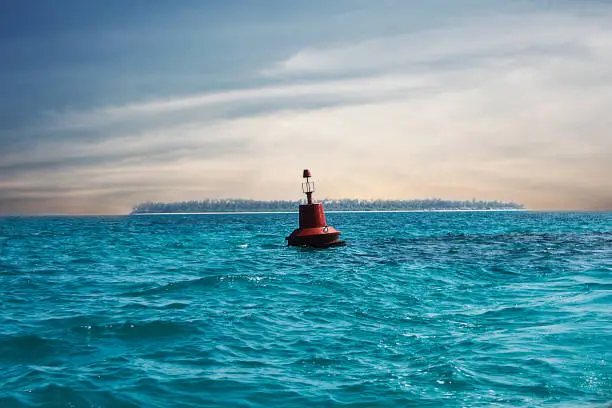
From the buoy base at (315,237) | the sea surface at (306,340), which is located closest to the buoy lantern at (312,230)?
the buoy base at (315,237)

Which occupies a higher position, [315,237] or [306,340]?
[315,237]

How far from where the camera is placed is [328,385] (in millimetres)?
7383

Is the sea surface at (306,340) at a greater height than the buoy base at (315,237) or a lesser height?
lesser

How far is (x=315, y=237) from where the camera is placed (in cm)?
2977

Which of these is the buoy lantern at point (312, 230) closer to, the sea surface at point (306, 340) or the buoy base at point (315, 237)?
the buoy base at point (315, 237)

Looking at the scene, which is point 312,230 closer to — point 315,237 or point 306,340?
point 315,237

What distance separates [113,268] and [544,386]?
776 inches

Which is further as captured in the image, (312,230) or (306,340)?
(312,230)

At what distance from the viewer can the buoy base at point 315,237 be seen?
2970cm

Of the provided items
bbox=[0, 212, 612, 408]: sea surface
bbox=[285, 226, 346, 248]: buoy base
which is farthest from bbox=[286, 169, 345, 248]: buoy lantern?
bbox=[0, 212, 612, 408]: sea surface

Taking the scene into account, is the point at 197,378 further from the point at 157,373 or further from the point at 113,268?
the point at 113,268

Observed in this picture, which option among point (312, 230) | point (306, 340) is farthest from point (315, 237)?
point (306, 340)

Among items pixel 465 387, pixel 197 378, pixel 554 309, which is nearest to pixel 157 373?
pixel 197 378

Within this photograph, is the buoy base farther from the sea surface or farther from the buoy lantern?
the sea surface
